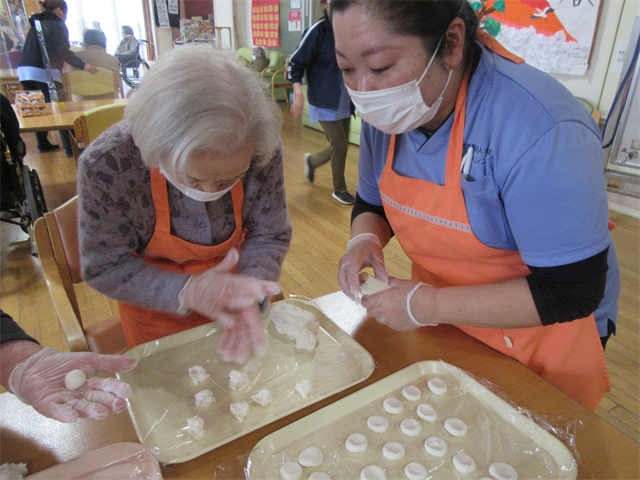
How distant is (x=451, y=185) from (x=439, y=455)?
1.93 feet

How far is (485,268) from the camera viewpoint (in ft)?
3.48

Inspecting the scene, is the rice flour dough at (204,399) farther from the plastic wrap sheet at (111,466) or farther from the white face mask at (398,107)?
the white face mask at (398,107)

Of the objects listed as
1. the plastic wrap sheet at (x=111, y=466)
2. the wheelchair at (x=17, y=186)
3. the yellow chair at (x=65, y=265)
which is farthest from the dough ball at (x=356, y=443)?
the wheelchair at (x=17, y=186)

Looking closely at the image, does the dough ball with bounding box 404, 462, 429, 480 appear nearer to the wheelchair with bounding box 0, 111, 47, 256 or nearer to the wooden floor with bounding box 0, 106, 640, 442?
the wooden floor with bounding box 0, 106, 640, 442

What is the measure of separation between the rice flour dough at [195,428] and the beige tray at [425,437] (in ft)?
0.42

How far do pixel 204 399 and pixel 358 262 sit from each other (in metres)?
0.54

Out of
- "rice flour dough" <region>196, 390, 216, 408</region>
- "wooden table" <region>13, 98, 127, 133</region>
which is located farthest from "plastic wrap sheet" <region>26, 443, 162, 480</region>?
"wooden table" <region>13, 98, 127, 133</region>

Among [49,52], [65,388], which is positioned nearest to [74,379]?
[65,388]

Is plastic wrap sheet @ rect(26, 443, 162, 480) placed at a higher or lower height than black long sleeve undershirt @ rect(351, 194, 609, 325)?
lower

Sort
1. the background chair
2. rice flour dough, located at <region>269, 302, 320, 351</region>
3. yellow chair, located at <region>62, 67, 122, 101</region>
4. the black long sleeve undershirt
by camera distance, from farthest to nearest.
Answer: yellow chair, located at <region>62, 67, 122, 101</region> → the background chair → rice flour dough, located at <region>269, 302, 320, 351</region> → the black long sleeve undershirt

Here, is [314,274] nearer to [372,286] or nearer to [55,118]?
[372,286]

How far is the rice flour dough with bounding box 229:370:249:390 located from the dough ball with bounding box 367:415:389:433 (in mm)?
297

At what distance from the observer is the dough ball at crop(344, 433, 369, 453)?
0.82m

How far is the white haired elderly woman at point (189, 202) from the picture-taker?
85cm
